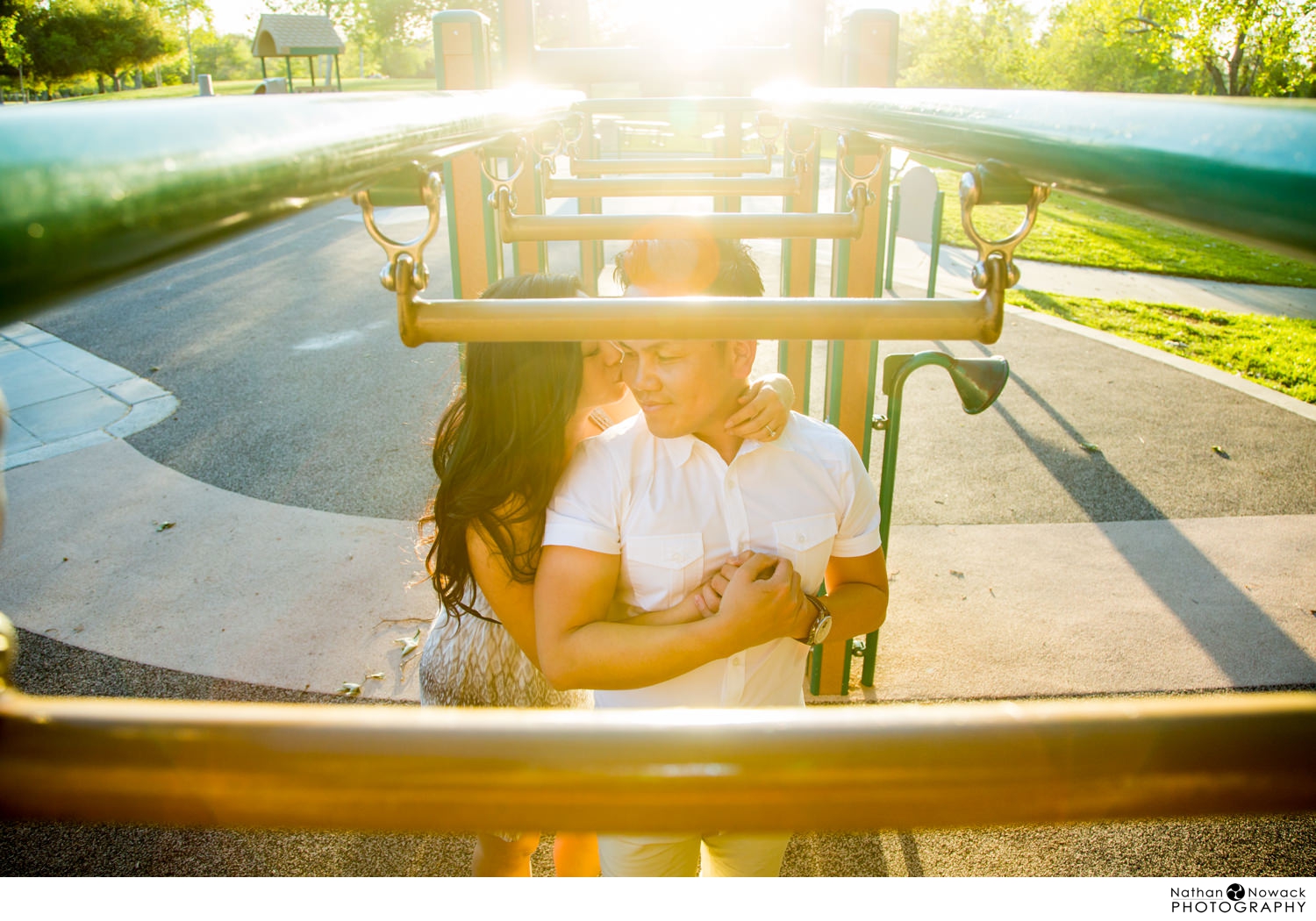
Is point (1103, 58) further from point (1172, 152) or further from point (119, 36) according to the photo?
point (119, 36)

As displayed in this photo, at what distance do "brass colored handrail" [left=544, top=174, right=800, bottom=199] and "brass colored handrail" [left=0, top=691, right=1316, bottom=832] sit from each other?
6.88ft

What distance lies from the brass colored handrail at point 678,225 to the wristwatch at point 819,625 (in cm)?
79

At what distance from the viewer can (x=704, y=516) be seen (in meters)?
1.54

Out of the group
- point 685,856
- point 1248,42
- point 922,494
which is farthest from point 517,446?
point 1248,42

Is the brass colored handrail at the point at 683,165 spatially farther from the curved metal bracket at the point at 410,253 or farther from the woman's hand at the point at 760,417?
the curved metal bracket at the point at 410,253

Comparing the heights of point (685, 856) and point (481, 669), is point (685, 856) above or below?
below

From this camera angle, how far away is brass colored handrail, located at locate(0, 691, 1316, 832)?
43 cm

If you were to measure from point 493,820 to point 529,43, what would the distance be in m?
3.16

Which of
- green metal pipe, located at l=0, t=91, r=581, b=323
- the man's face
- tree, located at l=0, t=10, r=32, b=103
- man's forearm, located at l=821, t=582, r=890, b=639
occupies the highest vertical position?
tree, located at l=0, t=10, r=32, b=103

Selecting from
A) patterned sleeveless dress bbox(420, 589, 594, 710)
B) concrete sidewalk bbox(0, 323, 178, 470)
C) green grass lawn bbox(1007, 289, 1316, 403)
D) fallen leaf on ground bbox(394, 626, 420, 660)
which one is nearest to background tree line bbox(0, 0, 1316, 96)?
green grass lawn bbox(1007, 289, 1316, 403)

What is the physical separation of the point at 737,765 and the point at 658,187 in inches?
87.4

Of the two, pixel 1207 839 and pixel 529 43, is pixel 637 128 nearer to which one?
pixel 529 43

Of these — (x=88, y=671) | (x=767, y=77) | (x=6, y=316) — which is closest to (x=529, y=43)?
(x=767, y=77)

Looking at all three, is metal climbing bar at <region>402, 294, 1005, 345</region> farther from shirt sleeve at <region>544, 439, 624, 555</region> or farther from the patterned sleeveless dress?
the patterned sleeveless dress
